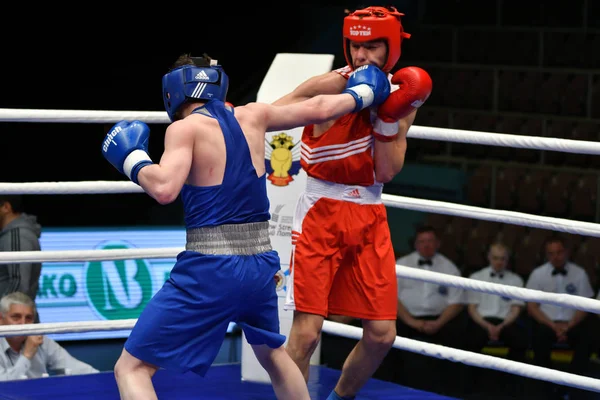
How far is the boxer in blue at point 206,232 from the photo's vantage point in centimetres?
249

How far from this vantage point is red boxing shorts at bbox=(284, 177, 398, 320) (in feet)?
10.1

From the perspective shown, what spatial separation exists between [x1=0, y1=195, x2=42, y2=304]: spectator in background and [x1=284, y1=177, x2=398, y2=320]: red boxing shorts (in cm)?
273

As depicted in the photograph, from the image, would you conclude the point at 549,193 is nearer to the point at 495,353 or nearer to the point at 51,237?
the point at 495,353

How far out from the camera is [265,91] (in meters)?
3.72

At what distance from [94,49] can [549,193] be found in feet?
13.2

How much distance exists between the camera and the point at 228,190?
2562 millimetres

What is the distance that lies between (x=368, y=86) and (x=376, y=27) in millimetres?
203

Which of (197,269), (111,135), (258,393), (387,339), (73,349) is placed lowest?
(73,349)

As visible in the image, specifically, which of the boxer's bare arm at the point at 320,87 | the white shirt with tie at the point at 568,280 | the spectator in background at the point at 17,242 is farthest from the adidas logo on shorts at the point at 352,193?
the white shirt with tie at the point at 568,280

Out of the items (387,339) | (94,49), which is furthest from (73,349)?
(387,339)

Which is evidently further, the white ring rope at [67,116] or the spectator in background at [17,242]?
the spectator in background at [17,242]

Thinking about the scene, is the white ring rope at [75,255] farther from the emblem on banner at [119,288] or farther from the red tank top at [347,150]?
the emblem on banner at [119,288]

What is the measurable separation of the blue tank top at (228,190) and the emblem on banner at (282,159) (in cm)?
107

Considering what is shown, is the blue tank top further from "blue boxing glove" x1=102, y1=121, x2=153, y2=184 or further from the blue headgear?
"blue boxing glove" x1=102, y1=121, x2=153, y2=184
